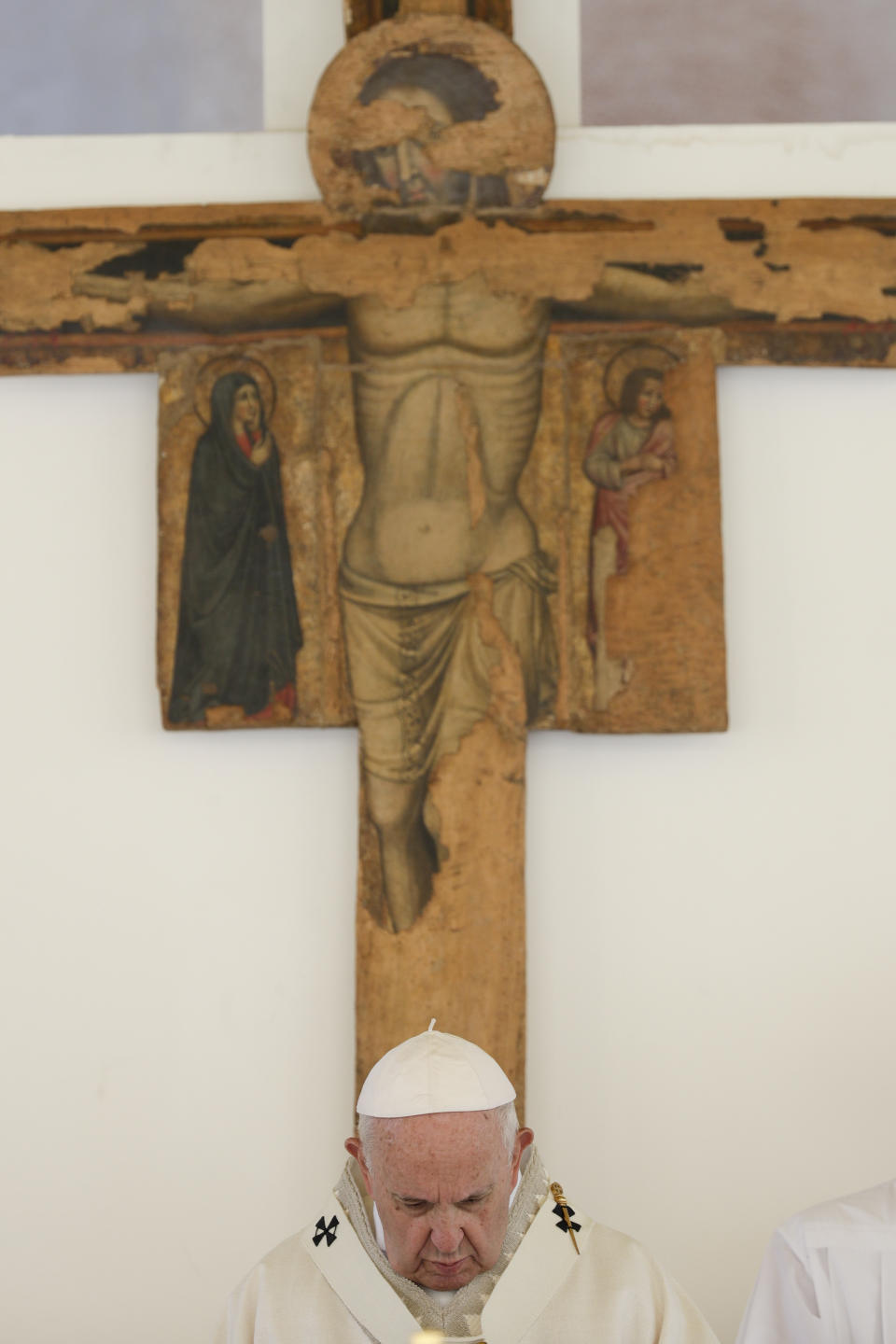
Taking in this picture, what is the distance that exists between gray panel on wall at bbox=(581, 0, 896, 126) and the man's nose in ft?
9.36

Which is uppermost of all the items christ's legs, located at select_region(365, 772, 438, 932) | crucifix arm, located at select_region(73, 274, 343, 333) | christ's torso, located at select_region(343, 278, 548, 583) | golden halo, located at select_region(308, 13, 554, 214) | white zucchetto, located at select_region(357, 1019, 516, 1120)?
golden halo, located at select_region(308, 13, 554, 214)

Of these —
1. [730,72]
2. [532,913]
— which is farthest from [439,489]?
[730,72]

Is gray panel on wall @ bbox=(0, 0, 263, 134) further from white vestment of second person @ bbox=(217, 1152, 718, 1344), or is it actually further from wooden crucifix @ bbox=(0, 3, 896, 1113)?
white vestment of second person @ bbox=(217, 1152, 718, 1344)

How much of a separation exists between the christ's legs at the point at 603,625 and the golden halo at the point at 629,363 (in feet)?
1.21

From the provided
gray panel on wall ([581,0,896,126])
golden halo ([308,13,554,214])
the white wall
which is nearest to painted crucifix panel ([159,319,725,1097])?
the white wall

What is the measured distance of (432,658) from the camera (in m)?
3.83

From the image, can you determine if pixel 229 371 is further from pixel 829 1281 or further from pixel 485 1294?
pixel 829 1281

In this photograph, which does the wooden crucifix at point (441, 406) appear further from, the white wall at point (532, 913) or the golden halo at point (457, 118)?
the white wall at point (532, 913)

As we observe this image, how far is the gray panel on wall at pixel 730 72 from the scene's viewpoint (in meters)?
4.10

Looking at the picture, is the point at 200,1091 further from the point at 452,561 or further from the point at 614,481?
the point at 614,481

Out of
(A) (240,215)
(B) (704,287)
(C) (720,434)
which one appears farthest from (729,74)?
(A) (240,215)

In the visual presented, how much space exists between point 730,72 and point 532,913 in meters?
2.34

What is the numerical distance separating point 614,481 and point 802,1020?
1.46m

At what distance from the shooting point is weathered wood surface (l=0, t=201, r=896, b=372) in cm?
391
